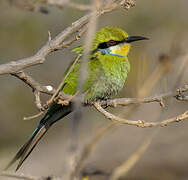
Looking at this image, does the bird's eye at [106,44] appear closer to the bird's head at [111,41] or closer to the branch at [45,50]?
the bird's head at [111,41]

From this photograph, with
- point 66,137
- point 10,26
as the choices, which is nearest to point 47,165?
point 66,137

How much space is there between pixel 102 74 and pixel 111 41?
306mm

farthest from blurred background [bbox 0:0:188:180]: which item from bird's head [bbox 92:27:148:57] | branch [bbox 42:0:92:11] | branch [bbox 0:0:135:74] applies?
branch [bbox 42:0:92:11]

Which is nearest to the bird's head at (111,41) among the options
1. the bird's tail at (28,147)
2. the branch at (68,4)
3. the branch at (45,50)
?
the bird's tail at (28,147)

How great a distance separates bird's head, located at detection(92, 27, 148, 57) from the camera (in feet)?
12.6

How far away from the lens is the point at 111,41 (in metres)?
3.88

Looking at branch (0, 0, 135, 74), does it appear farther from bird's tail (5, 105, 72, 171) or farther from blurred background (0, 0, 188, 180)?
blurred background (0, 0, 188, 180)

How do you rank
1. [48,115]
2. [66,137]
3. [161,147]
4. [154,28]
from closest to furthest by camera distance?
1. [48,115]
2. [161,147]
3. [66,137]
4. [154,28]

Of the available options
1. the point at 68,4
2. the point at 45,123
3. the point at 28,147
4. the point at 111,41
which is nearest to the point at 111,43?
the point at 111,41

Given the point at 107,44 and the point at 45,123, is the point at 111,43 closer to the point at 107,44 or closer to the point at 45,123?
the point at 107,44

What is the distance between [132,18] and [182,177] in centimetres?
256

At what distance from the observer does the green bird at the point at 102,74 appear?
12.1ft

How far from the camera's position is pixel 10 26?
23.6ft

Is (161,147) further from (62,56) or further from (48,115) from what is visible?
(48,115)
